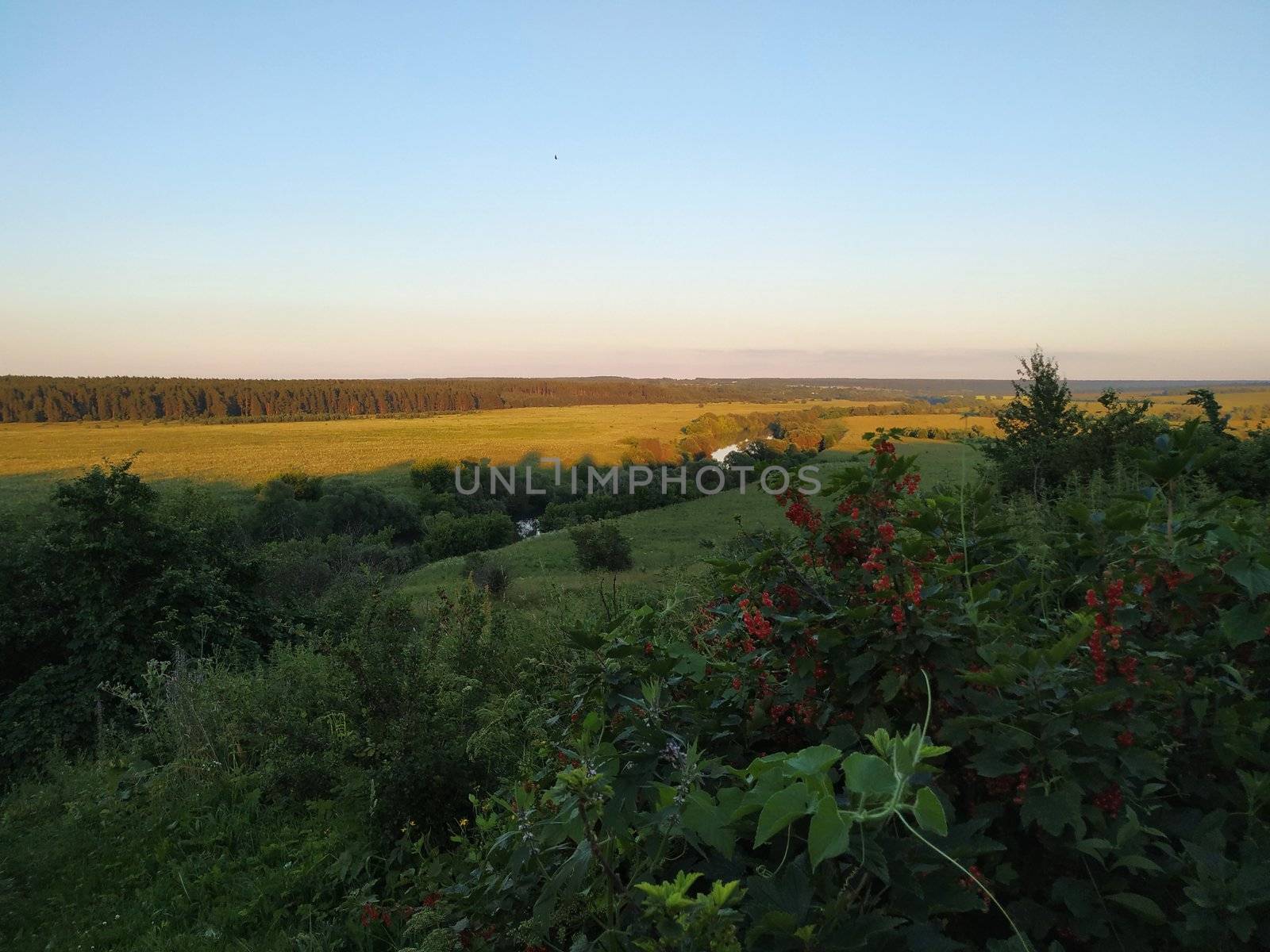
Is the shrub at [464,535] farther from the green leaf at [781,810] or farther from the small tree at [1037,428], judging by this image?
the green leaf at [781,810]

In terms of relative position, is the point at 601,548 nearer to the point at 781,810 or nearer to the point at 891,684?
the point at 891,684

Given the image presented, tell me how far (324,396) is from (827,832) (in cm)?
9805

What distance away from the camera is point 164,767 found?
524 centimetres

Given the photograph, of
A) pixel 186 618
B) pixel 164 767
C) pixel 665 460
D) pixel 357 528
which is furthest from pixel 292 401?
pixel 164 767

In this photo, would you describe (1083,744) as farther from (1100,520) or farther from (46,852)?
(46,852)

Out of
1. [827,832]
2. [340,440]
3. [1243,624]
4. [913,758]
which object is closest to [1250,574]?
[1243,624]

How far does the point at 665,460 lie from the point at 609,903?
52.8 m

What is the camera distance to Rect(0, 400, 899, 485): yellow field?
175 feet

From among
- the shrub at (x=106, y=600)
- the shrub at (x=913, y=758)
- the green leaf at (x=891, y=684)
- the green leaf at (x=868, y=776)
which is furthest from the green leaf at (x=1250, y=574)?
the shrub at (x=106, y=600)

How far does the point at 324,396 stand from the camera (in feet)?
299

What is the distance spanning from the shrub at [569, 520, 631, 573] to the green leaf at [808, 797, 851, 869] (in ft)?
79.2

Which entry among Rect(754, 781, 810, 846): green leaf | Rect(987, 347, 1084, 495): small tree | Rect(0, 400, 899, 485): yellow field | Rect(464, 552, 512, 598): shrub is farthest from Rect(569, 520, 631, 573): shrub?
Rect(0, 400, 899, 485): yellow field

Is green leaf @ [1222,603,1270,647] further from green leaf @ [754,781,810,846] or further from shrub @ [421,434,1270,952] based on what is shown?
green leaf @ [754,781,810,846]

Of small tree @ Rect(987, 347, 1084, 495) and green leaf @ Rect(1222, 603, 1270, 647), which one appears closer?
green leaf @ Rect(1222, 603, 1270, 647)
